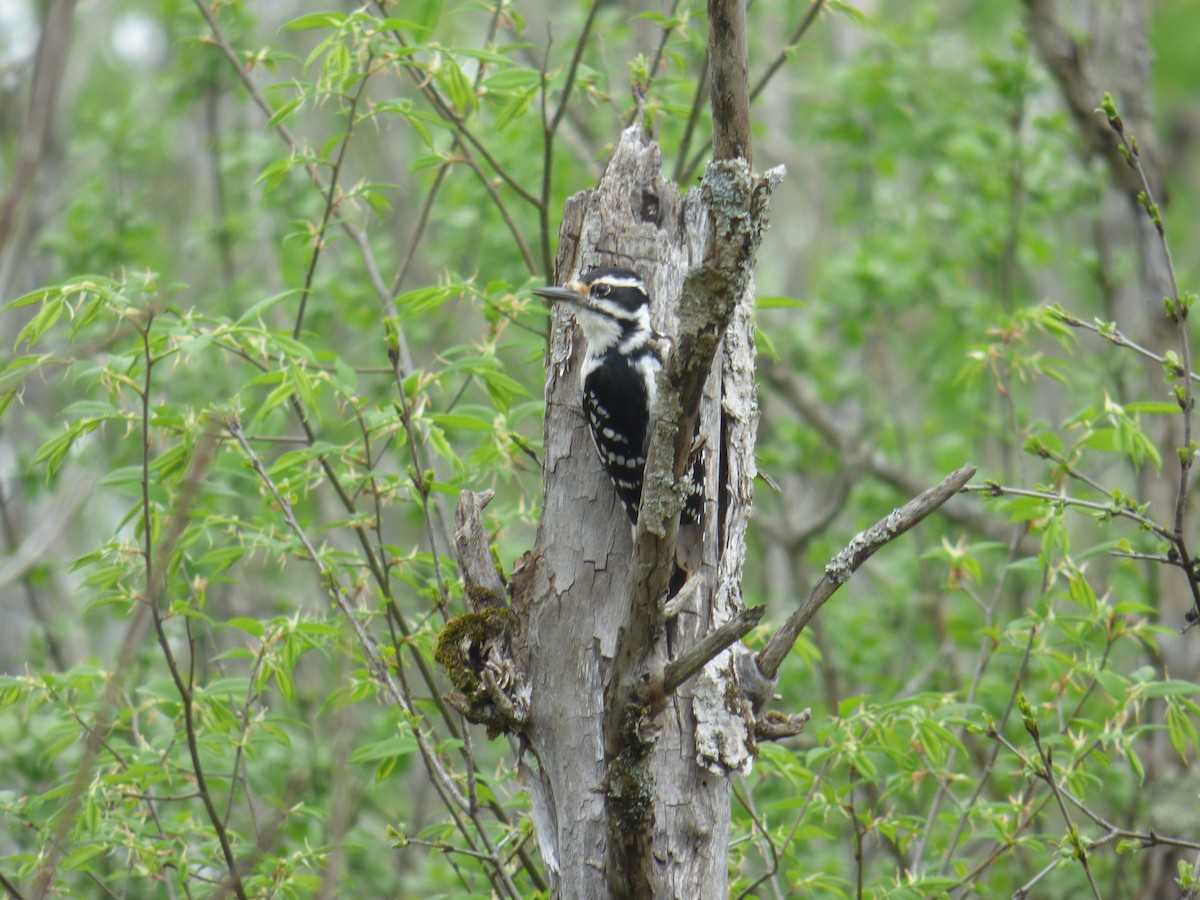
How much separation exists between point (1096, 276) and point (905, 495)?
1.69m

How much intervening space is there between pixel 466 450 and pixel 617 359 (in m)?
3.02

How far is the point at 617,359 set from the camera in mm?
3650

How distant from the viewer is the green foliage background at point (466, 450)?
3547 mm

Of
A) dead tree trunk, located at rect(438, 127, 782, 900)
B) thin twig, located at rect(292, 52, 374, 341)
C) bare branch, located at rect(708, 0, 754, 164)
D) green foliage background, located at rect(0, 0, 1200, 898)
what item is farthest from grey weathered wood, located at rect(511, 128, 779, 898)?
thin twig, located at rect(292, 52, 374, 341)

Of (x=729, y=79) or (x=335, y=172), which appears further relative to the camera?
(x=335, y=172)

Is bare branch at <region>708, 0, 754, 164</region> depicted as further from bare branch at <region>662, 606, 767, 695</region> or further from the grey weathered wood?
bare branch at <region>662, 606, 767, 695</region>

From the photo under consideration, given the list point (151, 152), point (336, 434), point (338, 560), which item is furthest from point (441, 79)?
point (151, 152)

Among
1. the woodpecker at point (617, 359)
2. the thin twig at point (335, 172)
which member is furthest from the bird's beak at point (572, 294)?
the thin twig at point (335, 172)

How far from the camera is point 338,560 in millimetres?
4012

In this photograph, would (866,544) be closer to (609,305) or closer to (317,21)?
(609,305)

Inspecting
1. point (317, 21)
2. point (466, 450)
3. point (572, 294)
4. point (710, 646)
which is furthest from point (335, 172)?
point (466, 450)

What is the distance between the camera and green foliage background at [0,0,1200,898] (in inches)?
140

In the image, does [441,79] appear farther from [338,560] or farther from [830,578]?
[830,578]

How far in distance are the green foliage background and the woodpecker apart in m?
0.31
